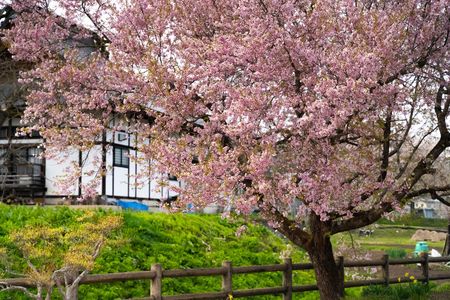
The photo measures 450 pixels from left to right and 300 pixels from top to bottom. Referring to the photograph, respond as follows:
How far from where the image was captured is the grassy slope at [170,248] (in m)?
12.7

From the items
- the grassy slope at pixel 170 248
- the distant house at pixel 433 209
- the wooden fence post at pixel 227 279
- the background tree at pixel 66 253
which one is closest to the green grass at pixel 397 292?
the grassy slope at pixel 170 248

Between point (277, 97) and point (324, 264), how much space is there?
410 centimetres

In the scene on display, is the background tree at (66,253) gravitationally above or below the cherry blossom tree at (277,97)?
below

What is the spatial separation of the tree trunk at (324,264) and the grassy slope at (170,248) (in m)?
3.39

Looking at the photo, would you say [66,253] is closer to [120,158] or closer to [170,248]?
[170,248]

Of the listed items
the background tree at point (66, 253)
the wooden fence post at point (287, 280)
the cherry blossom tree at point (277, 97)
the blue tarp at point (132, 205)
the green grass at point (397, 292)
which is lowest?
the green grass at point (397, 292)

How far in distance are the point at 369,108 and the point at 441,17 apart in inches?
88.2

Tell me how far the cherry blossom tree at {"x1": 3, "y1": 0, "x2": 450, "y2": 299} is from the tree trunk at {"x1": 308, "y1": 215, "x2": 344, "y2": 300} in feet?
0.08

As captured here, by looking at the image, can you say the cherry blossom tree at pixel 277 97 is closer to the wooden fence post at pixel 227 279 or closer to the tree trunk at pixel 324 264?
the tree trunk at pixel 324 264

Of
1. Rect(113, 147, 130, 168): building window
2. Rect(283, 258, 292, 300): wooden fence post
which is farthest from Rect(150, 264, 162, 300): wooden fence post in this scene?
Rect(113, 147, 130, 168): building window

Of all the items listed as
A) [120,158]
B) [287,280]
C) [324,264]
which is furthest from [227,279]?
[120,158]

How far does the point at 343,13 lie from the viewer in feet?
33.5

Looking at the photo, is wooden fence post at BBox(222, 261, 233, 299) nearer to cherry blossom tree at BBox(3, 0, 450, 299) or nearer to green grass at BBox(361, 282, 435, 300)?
cherry blossom tree at BBox(3, 0, 450, 299)

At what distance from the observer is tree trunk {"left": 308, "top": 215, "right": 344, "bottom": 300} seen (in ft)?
→ 37.9
